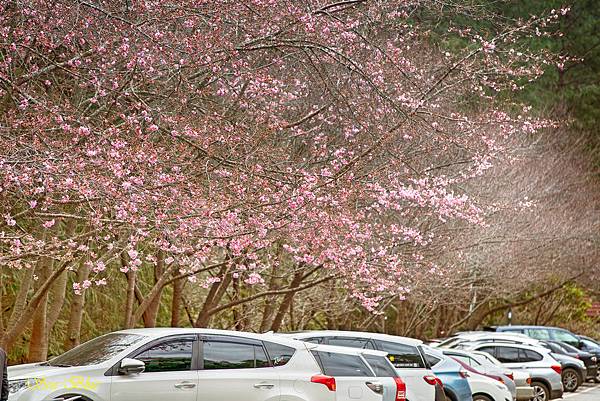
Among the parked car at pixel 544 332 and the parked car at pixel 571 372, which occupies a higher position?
the parked car at pixel 544 332

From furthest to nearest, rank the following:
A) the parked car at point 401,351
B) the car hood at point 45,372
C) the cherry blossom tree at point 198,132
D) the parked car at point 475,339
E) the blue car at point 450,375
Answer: the parked car at point 475,339
the blue car at point 450,375
the parked car at point 401,351
the cherry blossom tree at point 198,132
the car hood at point 45,372

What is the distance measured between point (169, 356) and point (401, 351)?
16.5ft

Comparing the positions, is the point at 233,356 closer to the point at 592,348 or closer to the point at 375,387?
the point at 375,387

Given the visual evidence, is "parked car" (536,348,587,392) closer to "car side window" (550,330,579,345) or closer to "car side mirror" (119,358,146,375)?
"car side window" (550,330,579,345)

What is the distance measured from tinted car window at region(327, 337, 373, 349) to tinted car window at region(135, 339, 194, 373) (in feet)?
12.8

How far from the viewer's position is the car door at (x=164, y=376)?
11.4 metres

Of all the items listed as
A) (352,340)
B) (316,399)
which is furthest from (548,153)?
(316,399)

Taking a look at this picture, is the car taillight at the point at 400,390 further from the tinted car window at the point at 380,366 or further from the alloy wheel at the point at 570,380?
the alloy wheel at the point at 570,380

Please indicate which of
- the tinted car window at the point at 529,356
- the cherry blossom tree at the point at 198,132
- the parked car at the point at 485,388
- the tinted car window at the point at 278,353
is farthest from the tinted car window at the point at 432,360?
the tinted car window at the point at 529,356

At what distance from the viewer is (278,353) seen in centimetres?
1269

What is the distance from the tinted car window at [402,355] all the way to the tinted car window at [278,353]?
346 cm

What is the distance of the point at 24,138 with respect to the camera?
12.6m

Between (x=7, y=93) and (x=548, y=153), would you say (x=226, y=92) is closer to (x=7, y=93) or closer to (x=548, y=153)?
(x=7, y=93)

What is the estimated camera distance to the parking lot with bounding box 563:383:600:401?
26344 millimetres
